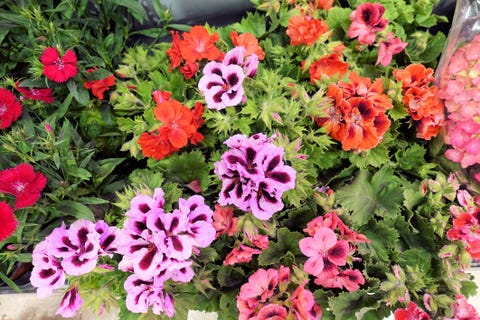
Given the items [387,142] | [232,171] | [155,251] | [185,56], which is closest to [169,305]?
[155,251]

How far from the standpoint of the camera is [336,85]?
3.24 feet

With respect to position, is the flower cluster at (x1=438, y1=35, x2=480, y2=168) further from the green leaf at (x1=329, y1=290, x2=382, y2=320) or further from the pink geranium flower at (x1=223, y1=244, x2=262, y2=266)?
the pink geranium flower at (x1=223, y1=244, x2=262, y2=266)

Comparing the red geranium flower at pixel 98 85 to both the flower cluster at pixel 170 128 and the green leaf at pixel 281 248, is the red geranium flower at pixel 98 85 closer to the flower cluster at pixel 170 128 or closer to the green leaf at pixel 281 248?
the flower cluster at pixel 170 128

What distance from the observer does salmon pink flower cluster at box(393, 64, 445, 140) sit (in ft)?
3.35

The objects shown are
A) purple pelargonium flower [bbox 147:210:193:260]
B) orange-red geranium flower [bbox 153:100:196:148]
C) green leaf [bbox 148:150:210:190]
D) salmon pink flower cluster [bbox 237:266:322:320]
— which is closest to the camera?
purple pelargonium flower [bbox 147:210:193:260]

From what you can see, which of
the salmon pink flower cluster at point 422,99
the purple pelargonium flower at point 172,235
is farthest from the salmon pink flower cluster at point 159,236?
the salmon pink flower cluster at point 422,99

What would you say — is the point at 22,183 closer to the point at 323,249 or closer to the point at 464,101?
the point at 323,249

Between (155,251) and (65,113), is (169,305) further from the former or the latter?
(65,113)

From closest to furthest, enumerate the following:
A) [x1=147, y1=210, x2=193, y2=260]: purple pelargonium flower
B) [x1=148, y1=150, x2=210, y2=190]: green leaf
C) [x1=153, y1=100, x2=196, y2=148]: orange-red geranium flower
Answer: [x1=147, y1=210, x2=193, y2=260]: purple pelargonium flower
[x1=153, y1=100, x2=196, y2=148]: orange-red geranium flower
[x1=148, y1=150, x2=210, y2=190]: green leaf

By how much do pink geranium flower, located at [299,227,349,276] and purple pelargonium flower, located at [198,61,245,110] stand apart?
324mm

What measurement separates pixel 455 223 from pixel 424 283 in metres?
0.16

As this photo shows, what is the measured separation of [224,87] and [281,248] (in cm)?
41

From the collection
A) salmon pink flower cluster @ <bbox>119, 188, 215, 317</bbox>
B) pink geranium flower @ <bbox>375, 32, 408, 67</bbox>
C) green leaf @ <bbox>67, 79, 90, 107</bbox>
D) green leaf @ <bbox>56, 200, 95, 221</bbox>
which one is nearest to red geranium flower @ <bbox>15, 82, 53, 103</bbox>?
green leaf @ <bbox>67, 79, 90, 107</bbox>

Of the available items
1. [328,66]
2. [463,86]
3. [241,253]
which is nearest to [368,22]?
[328,66]
